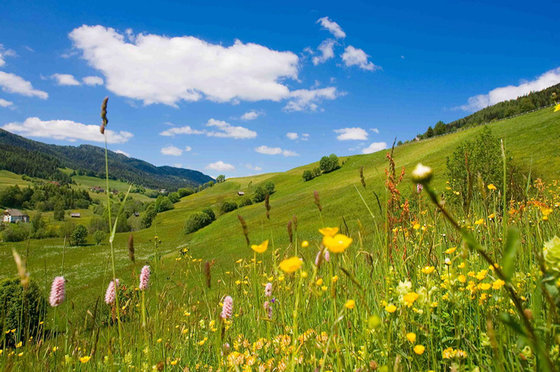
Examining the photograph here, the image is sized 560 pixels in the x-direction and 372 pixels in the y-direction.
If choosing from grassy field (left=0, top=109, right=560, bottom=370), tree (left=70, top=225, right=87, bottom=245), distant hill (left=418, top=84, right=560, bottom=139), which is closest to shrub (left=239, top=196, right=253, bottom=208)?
grassy field (left=0, top=109, right=560, bottom=370)

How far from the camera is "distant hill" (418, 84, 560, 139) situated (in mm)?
73438

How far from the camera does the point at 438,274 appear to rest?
2381mm

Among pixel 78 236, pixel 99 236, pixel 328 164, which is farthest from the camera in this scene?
pixel 328 164

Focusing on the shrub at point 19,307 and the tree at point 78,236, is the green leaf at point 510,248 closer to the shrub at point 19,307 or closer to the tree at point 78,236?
the shrub at point 19,307

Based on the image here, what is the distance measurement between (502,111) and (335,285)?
160431 mm

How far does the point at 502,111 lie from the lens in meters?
130

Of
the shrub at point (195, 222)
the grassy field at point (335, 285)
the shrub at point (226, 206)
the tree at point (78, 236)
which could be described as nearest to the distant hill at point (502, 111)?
the grassy field at point (335, 285)

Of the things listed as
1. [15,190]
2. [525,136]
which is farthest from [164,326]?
[15,190]

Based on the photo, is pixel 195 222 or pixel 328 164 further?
pixel 328 164

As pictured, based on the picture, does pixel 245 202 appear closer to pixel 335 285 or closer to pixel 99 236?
pixel 99 236

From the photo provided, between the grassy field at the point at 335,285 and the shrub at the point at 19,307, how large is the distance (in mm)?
276

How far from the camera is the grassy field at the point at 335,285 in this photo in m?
1.66

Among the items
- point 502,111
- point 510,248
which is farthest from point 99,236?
point 502,111

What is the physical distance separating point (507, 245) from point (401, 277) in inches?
90.5
